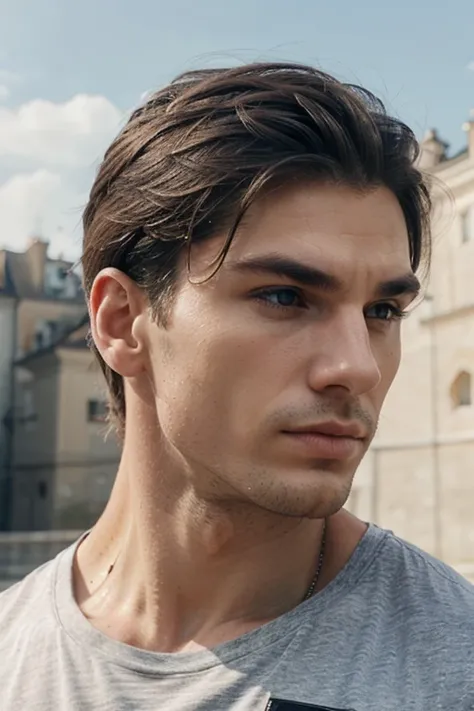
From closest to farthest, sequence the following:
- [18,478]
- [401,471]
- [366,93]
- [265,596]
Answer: [265,596], [366,93], [401,471], [18,478]

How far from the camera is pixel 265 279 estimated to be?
732 mm

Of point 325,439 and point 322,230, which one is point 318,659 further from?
point 322,230

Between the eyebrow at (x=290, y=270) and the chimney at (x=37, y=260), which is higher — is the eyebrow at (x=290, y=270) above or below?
below

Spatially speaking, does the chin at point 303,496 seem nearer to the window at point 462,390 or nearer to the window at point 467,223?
the window at point 467,223

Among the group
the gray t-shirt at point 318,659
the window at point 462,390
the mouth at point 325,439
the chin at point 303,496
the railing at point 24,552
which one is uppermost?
the window at point 462,390

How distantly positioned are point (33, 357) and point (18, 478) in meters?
1.59

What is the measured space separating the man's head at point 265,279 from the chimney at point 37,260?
11294 millimetres

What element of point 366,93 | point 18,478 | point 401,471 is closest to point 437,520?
point 401,471

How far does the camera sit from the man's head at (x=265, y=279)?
721mm

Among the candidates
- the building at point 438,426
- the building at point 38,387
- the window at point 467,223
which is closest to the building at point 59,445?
the building at point 38,387

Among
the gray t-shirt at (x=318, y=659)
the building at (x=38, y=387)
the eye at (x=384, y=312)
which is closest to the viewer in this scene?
the gray t-shirt at (x=318, y=659)

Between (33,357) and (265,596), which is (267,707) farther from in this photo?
(33,357)

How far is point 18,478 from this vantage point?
37.5ft

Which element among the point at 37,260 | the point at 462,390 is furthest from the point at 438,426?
the point at 37,260
